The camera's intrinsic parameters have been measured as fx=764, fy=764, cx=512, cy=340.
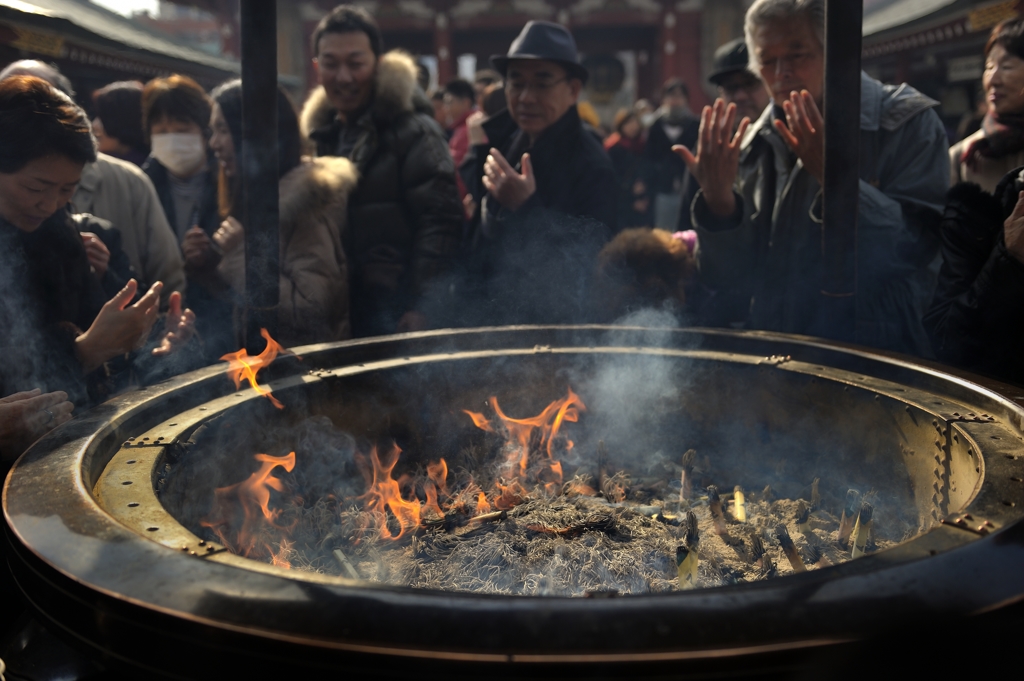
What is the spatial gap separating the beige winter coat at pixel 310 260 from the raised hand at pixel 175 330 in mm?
351

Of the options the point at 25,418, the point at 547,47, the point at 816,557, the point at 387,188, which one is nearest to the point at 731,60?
the point at 547,47

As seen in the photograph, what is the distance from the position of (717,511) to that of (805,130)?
130 centimetres

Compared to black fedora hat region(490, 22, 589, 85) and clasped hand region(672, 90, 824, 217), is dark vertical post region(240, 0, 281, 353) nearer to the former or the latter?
clasped hand region(672, 90, 824, 217)

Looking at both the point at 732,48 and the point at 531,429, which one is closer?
the point at 531,429

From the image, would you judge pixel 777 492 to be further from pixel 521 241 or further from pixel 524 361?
pixel 521 241

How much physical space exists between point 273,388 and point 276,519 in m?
0.39

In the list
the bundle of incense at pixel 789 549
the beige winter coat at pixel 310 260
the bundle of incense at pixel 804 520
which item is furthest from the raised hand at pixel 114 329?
the bundle of incense at pixel 804 520

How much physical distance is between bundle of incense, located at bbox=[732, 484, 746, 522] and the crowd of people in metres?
0.68

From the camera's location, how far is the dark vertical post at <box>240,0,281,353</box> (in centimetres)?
214

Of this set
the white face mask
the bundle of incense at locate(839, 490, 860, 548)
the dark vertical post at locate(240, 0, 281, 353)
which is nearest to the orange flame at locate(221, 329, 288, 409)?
the dark vertical post at locate(240, 0, 281, 353)

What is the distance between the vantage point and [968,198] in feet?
7.67

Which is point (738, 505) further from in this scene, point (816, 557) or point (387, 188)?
point (387, 188)

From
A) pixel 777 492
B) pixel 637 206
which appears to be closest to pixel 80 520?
pixel 777 492

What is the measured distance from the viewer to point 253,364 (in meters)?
2.35
